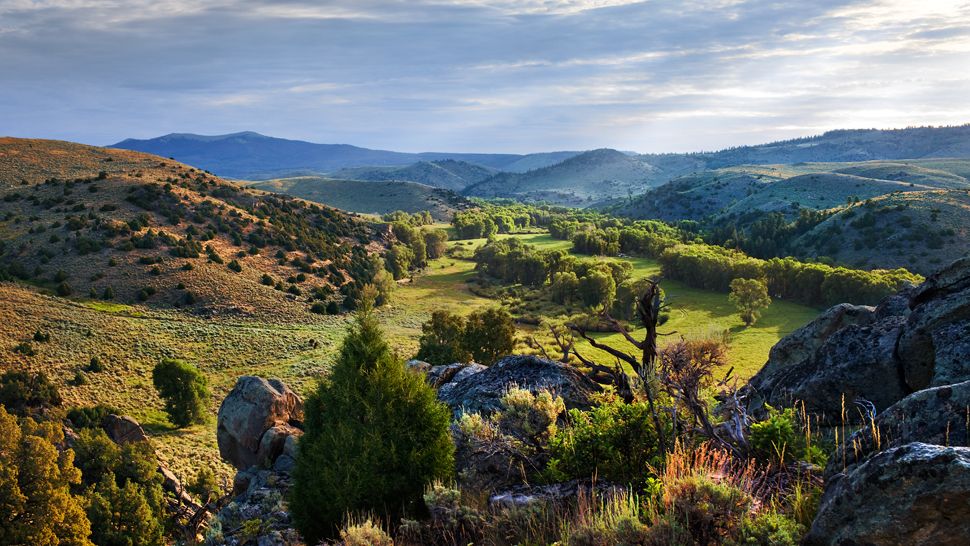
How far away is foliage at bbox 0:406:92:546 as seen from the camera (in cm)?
2191

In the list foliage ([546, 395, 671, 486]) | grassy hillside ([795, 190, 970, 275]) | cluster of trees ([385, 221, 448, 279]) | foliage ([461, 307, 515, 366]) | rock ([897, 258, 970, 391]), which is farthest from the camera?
cluster of trees ([385, 221, 448, 279])

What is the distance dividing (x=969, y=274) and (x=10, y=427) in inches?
1379

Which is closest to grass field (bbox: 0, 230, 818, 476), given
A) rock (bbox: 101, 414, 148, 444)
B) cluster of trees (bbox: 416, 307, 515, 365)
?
rock (bbox: 101, 414, 148, 444)

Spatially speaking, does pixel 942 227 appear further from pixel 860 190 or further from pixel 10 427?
pixel 10 427

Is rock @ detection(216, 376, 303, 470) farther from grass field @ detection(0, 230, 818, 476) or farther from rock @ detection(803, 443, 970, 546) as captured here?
rock @ detection(803, 443, 970, 546)

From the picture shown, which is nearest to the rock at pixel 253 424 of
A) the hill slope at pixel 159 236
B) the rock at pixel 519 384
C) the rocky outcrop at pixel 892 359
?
the rock at pixel 519 384

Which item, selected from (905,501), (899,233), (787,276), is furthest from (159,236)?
(899,233)

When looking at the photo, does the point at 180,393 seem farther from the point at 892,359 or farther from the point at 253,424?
the point at 892,359

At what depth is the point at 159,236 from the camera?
285 ft

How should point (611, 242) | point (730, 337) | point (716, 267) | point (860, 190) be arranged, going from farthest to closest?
point (860, 190) → point (611, 242) → point (716, 267) → point (730, 337)

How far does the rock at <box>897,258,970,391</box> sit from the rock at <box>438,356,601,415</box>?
7.57 metres

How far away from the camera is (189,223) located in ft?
321

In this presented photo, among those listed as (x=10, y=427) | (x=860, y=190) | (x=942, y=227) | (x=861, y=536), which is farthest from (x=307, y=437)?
(x=860, y=190)

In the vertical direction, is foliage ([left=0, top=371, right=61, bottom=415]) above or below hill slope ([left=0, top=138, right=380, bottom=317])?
below
